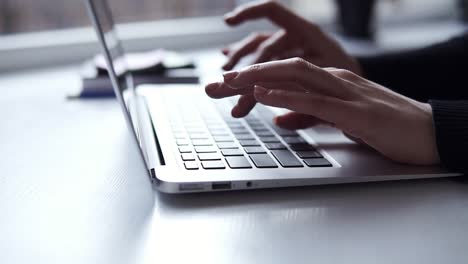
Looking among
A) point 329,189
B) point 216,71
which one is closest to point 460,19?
point 216,71

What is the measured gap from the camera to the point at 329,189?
1.77 feet

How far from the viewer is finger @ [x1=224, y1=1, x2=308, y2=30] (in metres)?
0.94

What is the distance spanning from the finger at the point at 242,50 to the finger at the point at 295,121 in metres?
0.31

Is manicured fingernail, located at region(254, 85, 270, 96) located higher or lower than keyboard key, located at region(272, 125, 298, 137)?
higher

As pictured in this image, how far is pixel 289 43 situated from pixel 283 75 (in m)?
0.39

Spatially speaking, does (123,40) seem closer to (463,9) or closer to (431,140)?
(431,140)

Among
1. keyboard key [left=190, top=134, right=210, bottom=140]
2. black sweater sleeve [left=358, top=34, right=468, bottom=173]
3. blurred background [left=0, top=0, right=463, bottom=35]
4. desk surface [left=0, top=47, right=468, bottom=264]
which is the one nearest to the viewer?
desk surface [left=0, top=47, right=468, bottom=264]

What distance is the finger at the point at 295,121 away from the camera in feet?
2.24

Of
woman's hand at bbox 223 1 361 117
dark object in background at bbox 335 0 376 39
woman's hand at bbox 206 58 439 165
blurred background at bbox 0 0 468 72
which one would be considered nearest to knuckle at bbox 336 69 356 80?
woman's hand at bbox 206 58 439 165

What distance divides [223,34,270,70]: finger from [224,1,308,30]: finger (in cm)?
4

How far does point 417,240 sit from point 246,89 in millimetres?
279

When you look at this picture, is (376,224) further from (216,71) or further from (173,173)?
(216,71)

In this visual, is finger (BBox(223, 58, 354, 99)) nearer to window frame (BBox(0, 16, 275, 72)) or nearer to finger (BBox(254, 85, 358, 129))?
finger (BBox(254, 85, 358, 129))

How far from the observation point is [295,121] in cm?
68
